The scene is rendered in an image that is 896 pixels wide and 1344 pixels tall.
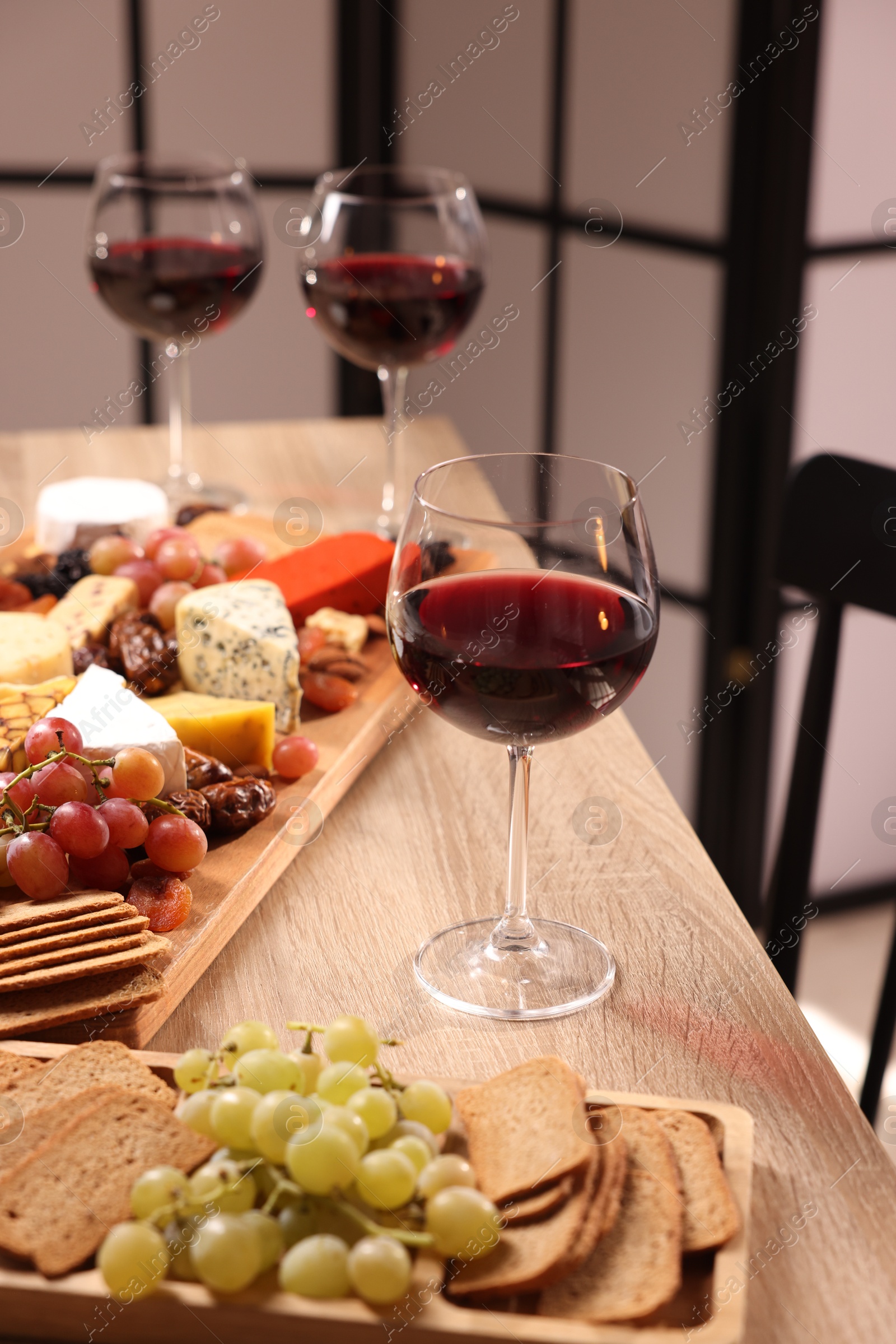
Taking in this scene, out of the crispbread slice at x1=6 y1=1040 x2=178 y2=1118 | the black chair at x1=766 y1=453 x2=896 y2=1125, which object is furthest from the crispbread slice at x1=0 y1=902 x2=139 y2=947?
the black chair at x1=766 y1=453 x2=896 y2=1125

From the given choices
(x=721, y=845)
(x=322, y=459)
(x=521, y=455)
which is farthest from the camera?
(x=721, y=845)

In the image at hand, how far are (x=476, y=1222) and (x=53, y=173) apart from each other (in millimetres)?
3108

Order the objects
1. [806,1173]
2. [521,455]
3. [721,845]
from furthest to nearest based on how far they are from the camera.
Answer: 1. [721,845]
2. [521,455]
3. [806,1173]

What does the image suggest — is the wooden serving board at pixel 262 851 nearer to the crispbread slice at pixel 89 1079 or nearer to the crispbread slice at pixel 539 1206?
the crispbread slice at pixel 89 1079

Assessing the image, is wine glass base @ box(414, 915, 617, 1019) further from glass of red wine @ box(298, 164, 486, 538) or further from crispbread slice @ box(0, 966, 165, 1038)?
glass of red wine @ box(298, 164, 486, 538)

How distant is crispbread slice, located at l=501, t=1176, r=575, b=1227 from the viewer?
1.94 ft

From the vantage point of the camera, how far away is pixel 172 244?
1586 mm

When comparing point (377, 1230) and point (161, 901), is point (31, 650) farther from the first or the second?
point (377, 1230)

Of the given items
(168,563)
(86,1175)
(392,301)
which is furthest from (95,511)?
(86,1175)

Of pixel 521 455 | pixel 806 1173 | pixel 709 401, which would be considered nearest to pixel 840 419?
pixel 709 401

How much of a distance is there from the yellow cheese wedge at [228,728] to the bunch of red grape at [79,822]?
0.11 m

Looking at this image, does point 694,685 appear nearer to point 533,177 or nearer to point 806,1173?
point 533,177

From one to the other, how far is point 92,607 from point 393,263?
21.9 inches

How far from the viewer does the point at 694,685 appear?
262 cm
